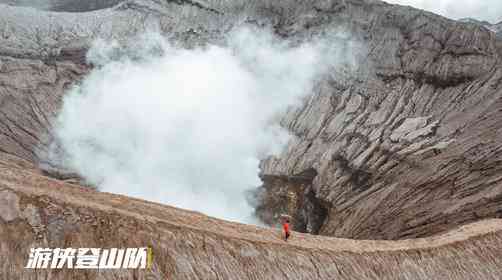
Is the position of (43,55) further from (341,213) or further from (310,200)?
(341,213)

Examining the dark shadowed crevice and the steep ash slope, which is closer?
the steep ash slope

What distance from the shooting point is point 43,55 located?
76.2 metres

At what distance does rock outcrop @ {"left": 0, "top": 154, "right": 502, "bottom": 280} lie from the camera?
1998 cm

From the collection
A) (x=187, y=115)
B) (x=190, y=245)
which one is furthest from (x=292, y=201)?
(x=190, y=245)

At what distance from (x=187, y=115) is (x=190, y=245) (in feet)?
189

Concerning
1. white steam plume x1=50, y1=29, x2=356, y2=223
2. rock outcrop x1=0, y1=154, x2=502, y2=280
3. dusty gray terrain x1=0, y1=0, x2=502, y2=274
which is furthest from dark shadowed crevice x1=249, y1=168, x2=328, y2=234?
rock outcrop x1=0, y1=154, x2=502, y2=280

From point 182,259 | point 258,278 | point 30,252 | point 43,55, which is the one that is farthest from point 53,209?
point 43,55

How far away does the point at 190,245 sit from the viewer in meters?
21.5

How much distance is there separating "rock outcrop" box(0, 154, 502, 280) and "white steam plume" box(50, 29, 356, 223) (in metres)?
34.2

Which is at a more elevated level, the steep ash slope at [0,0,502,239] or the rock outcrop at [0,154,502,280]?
the steep ash slope at [0,0,502,239]

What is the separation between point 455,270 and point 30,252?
74.0ft

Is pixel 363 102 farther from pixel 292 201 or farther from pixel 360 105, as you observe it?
pixel 292 201

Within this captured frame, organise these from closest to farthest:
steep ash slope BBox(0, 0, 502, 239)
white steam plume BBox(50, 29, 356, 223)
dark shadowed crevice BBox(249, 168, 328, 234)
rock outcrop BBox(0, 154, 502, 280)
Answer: rock outcrop BBox(0, 154, 502, 280) → steep ash slope BBox(0, 0, 502, 239) → dark shadowed crevice BBox(249, 168, 328, 234) → white steam plume BBox(50, 29, 356, 223)

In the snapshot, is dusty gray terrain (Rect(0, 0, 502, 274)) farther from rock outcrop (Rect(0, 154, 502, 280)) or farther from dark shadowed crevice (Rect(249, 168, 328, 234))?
rock outcrop (Rect(0, 154, 502, 280))
